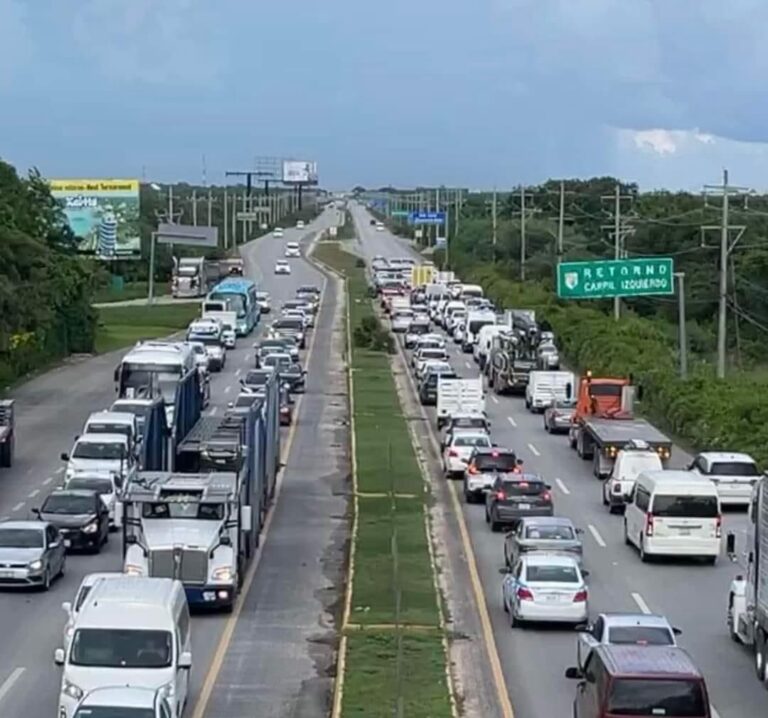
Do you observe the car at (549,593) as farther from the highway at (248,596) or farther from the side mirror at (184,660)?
the side mirror at (184,660)

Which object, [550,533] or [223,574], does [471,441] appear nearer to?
[550,533]

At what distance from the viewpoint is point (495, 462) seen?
49.5 metres

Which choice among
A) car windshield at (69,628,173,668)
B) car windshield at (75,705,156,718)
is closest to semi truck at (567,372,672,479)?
car windshield at (69,628,173,668)

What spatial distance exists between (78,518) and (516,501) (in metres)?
10.1

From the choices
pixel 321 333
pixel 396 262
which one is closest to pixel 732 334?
pixel 321 333

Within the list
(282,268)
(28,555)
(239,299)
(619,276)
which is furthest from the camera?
(282,268)

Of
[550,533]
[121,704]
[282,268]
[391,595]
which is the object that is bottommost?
[391,595]

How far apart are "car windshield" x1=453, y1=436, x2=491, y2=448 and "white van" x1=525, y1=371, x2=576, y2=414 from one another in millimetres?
17055

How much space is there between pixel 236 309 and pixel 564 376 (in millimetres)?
35014

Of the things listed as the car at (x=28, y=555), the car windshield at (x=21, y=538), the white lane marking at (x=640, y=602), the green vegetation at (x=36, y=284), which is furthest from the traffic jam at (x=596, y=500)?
the green vegetation at (x=36, y=284)

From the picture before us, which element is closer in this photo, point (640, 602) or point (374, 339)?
point (640, 602)

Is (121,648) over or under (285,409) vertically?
over

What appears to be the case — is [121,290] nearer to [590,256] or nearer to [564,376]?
[590,256]

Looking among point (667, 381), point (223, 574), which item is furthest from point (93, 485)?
point (667, 381)
